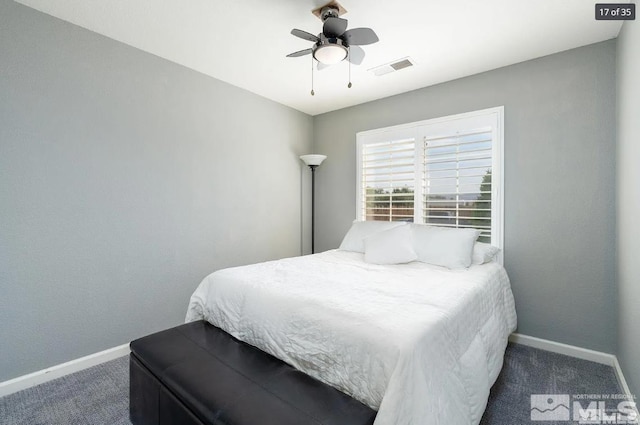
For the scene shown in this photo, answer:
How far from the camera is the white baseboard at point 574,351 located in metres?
2.16

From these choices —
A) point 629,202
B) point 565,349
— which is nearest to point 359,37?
point 629,202

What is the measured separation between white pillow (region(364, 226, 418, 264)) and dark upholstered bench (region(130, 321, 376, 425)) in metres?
1.51

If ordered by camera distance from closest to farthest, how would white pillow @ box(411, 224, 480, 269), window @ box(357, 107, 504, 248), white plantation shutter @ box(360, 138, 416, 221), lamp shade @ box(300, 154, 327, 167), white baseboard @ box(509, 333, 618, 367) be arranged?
white baseboard @ box(509, 333, 618, 367) < white pillow @ box(411, 224, 480, 269) < window @ box(357, 107, 504, 248) < white plantation shutter @ box(360, 138, 416, 221) < lamp shade @ box(300, 154, 327, 167)

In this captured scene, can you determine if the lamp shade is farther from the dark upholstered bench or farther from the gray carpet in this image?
the gray carpet

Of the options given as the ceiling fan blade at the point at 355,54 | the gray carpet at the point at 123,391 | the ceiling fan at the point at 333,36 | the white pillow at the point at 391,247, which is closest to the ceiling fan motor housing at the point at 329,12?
the ceiling fan at the point at 333,36

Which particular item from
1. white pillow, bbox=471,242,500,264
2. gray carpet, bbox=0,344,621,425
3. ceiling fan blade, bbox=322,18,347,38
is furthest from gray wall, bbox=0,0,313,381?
white pillow, bbox=471,242,500,264

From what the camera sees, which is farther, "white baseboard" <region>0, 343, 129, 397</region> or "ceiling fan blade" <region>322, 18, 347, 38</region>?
"white baseboard" <region>0, 343, 129, 397</region>

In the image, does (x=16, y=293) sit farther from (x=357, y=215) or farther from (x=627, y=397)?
(x=627, y=397)

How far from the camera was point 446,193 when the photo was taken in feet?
10.3

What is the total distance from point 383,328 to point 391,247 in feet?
5.18

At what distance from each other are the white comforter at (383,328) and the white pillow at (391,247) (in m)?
0.36

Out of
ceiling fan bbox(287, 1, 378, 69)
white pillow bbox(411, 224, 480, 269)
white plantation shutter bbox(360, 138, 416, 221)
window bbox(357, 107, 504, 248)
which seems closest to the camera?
ceiling fan bbox(287, 1, 378, 69)

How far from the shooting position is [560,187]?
8.27 feet

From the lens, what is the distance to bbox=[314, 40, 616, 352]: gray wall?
92.6 inches
